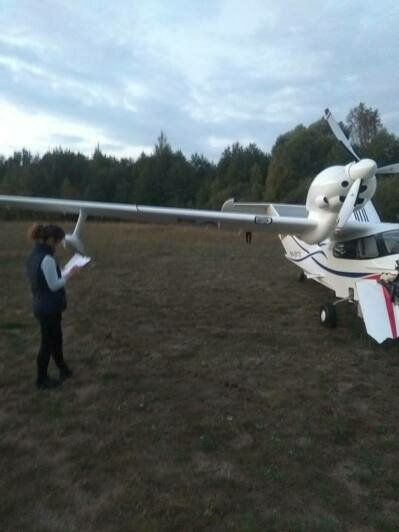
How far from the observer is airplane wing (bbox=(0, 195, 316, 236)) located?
26.4ft

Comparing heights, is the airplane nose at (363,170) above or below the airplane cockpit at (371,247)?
above

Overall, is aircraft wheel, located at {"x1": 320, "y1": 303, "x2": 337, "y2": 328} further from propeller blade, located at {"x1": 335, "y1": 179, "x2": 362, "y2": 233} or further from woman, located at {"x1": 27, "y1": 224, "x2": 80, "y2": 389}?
woman, located at {"x1": 27, "y1": 224, "x2": 80, "y2": 389}

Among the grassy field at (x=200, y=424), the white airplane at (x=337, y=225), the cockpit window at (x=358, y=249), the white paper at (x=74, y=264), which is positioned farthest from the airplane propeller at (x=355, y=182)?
the white paper at (x=74, y=264)

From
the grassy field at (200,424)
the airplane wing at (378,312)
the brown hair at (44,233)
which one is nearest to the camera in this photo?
the grassy field at (200,424)

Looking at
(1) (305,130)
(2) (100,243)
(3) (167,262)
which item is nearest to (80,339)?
(3) (167,262)

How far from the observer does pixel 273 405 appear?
4832 millimetres

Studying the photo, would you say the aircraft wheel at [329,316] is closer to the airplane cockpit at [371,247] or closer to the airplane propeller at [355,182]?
the airplane cockpit at [371,247]

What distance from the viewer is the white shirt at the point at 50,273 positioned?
462cm

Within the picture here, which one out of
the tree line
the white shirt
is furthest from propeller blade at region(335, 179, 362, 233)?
the tree line

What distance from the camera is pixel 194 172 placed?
68.4 metres

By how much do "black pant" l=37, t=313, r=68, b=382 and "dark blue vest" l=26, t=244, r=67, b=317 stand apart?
86mm

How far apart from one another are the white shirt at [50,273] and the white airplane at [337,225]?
2.48 meters

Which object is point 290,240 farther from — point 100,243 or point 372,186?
point 100,243

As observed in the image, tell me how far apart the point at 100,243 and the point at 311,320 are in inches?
572
